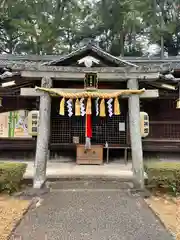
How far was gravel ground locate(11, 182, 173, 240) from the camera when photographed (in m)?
4.61

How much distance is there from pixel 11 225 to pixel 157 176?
13.1ft

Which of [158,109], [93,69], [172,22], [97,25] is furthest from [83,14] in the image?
[93,69]

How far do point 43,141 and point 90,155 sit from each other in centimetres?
429

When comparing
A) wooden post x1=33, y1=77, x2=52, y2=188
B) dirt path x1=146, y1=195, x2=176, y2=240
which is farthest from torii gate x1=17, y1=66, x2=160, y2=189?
dirt path x1=146, y1=195, x2=176, y2=240

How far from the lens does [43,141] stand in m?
7.92

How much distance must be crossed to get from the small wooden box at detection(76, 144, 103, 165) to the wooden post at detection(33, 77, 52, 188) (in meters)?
3.93

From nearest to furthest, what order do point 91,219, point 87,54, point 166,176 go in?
point 91,219
point 166,176
point 87,54

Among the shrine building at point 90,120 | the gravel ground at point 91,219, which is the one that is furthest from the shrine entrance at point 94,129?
the gravel ground at point 91,219

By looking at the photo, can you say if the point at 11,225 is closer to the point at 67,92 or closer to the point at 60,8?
the point at 67,92

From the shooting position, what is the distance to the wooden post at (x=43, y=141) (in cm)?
775

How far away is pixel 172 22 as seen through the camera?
2947cm

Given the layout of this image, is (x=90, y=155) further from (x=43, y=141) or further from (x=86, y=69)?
(x=86, y=69)

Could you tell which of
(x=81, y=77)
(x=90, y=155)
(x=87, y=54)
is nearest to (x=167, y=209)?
(x=81, y=77)

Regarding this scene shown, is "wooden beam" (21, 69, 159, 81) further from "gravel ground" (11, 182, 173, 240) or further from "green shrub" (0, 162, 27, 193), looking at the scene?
"gravel ground" (11, 182, 173, 240)
